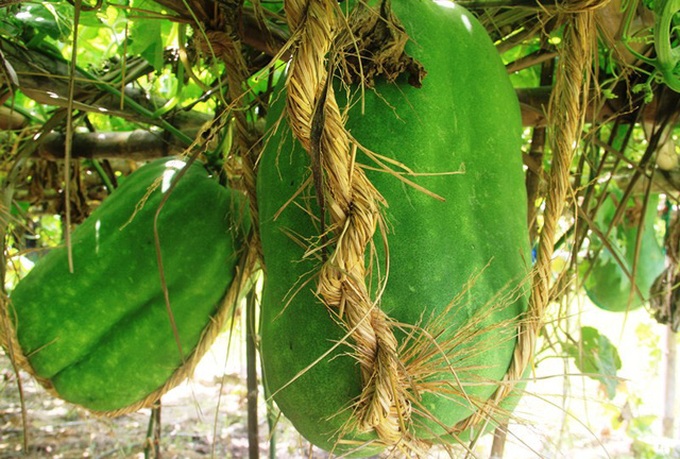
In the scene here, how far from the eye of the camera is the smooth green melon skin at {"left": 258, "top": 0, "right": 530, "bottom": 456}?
0.83 meters

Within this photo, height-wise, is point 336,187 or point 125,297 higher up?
point 336,187

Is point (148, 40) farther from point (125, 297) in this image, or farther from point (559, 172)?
point (559, 172)

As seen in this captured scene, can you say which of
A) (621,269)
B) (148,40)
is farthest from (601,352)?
(148,40)

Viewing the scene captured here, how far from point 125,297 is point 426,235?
2.08 ft

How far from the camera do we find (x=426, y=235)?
0.85 metres

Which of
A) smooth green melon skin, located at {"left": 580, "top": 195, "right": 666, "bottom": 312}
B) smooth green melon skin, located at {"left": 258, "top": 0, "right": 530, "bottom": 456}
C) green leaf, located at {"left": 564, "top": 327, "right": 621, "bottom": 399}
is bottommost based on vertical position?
green leaf, located at {"left": 564, "top": 327, "right": 621, "bottom": 399}

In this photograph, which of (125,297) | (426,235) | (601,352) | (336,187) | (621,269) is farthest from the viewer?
(621,269)

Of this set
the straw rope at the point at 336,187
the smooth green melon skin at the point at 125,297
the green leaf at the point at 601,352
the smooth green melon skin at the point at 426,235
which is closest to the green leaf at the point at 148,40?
the smooth green melon skin at the point at 125,297

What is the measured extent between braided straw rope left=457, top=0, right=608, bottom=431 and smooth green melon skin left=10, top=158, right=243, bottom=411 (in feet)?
1.83

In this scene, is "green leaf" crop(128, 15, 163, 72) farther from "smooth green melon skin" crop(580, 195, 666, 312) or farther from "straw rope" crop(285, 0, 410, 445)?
"smooth green melon skin" crop(580, 195, 666, 312)

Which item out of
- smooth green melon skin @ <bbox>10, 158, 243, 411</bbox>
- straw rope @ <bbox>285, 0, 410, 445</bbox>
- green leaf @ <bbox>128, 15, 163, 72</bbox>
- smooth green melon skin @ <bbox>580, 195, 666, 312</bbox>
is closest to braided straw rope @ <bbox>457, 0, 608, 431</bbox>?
straw rope @ <bbox>285, 0, 410, 445</bbox>

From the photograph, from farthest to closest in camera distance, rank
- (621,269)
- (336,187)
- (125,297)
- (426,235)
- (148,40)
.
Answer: (621,269)
(148,40)
(125,297)
(426,235)
(336,187)

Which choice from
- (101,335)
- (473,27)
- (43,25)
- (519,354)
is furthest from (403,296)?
(43,25)

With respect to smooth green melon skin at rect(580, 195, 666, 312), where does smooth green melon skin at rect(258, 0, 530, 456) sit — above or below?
above
